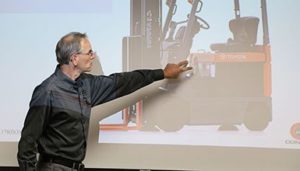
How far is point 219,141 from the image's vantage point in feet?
6.55

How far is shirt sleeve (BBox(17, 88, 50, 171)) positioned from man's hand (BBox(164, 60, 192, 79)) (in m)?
0.57

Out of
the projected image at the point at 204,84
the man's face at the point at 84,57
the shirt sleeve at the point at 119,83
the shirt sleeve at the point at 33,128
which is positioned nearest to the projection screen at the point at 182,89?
the projected image at the point at 204,84

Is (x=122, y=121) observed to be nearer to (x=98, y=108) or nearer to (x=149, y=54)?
(x=98, y=108)

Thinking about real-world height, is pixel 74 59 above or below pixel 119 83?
above

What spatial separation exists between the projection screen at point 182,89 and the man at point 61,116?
1.18ft

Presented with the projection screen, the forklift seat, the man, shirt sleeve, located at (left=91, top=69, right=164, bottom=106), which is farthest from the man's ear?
the forklift seat

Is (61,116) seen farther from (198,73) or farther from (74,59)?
(198,73)

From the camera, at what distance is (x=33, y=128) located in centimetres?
162

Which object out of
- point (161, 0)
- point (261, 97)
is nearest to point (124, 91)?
point (161, 0)

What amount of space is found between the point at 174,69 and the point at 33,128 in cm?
69

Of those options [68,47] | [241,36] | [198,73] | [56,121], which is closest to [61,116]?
[56,121]

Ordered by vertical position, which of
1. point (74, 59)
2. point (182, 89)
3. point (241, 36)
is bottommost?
point (182, 89)

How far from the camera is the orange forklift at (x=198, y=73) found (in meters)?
1.98

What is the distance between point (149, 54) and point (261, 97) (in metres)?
0.57
